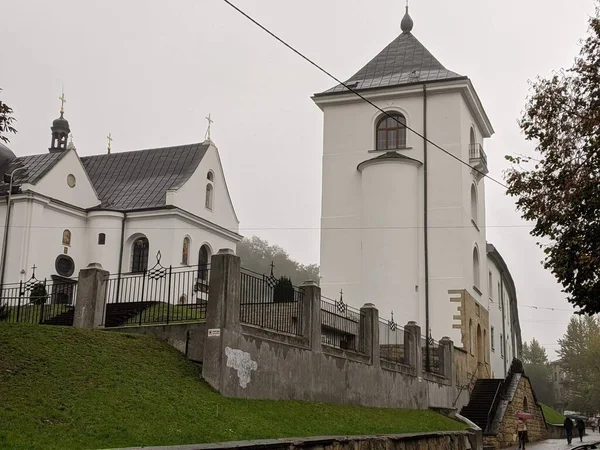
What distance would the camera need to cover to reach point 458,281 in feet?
114

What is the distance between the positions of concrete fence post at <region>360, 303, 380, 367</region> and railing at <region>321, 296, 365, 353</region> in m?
0.07

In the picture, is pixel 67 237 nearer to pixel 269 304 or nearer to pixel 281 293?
pixel 281 293

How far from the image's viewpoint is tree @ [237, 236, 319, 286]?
94762 mm

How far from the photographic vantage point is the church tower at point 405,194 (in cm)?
3484

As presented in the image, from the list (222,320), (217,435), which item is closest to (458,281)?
(222,320)

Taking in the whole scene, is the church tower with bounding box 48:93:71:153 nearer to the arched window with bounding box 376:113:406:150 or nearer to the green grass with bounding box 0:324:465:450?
the arched window with bounding box 376:113:406:150

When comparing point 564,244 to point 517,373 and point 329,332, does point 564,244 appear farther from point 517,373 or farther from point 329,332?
point 517,373

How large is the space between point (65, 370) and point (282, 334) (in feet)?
20.0

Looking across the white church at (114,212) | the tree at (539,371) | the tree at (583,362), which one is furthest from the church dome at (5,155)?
the tree at (539,371)

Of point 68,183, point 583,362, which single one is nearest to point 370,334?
point 68,183

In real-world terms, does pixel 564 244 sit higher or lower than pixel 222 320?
higher

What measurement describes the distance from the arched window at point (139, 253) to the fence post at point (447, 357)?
57.1ft

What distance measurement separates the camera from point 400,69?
39719mm

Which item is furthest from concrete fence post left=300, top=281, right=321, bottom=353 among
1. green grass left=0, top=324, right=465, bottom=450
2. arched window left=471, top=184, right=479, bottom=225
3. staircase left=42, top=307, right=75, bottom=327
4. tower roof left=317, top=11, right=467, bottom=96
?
arched window left=471, top=184, right=479, bottom=225
